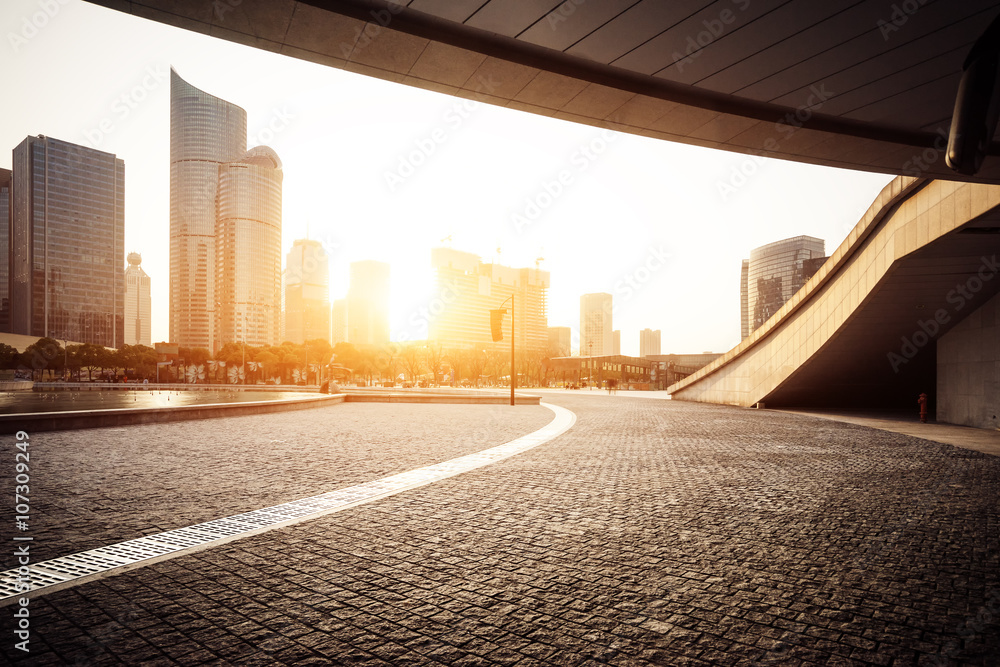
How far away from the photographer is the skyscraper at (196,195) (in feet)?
461

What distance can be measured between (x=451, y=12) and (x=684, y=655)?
4.88m

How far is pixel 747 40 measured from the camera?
5.00m

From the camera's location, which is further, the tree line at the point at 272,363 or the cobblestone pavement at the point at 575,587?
the tree line at the point at 272,363

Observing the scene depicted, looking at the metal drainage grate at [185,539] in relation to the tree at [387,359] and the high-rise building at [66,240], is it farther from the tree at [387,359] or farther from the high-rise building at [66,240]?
the high-rise building at [66,240]

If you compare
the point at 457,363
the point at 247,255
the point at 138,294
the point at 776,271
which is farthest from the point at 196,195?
the point at 776,271

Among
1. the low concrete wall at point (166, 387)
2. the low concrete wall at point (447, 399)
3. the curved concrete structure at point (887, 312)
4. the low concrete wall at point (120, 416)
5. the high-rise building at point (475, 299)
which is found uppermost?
the high-rise building at point (475, 299)

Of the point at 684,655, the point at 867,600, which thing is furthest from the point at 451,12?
the point at 867,600

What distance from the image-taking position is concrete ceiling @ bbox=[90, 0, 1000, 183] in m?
4.47

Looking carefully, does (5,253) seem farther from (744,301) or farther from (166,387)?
(744,301)

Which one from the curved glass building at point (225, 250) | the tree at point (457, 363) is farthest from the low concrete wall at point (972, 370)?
the curved glass building at point (225, 250)

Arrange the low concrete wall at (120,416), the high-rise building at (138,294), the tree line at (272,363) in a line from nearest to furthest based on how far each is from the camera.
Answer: the low concrete wall at (120,416)
the tree line at (272,363)
the high-rise building at (138,294)

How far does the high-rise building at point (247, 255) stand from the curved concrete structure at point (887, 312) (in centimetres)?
13078

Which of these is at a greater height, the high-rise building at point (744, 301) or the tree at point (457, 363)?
the high-rise building at point (744, 301)

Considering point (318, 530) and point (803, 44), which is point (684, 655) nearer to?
point (318, 530)
